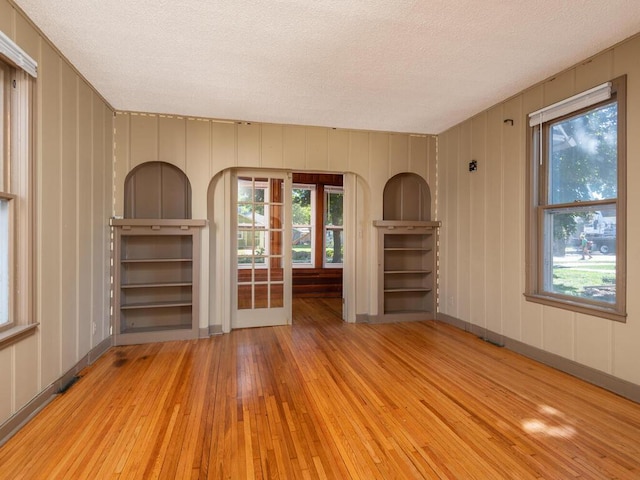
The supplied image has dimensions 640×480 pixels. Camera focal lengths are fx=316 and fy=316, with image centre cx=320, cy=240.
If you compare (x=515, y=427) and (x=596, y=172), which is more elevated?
(x=596, y=172)

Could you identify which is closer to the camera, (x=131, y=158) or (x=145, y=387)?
(x=145, y=387)

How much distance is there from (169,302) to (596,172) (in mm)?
4595

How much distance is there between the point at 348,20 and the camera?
86.0 inches

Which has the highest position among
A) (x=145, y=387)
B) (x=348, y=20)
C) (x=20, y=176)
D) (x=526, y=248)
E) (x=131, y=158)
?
(x=348, y=20)

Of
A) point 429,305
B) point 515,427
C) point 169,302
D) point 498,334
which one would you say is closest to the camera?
point 515,427

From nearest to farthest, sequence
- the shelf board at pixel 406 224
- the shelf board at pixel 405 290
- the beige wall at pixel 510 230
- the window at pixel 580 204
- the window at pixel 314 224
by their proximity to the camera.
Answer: the beige wall at pixel 510 230 → the window at pixel 580 204 → the shelf board at pixel 406 224 → the shelf board at pixel 405 290 → the window at pixel 314 224

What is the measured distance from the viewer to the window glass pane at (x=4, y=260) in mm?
2025

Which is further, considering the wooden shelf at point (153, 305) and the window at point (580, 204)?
the wooden shelf at point (153, 305)

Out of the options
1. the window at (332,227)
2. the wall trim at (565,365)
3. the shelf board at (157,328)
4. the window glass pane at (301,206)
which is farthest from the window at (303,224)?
the wall trim at (565,365)

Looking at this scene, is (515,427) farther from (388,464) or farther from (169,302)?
(169,302)

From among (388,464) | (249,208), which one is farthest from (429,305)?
(388,464)

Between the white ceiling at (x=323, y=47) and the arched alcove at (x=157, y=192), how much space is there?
2.44ft

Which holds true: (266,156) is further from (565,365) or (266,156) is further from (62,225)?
(565,365)

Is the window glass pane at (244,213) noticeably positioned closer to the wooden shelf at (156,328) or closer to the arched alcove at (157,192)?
the arched alcove at (157,192)
